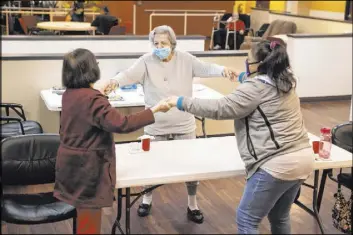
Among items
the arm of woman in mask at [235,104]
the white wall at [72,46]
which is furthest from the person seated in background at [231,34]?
the arm of woman in mask at [235,104]

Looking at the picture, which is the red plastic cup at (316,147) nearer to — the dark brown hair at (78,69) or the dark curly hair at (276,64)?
the dark curly hair at (276,64)

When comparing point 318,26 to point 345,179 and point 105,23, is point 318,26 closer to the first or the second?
point 105,23

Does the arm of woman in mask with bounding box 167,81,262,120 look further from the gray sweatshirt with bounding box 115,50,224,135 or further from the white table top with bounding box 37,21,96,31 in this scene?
the white table top with bounding box 37,21,96,31

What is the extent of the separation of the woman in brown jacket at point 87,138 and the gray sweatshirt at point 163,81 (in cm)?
90

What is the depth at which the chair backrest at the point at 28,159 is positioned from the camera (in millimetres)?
2975

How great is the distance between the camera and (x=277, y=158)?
2475mm

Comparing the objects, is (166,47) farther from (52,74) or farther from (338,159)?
(52,74)

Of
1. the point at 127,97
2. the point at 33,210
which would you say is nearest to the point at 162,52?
the point at 33,210

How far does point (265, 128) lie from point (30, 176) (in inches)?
55.1

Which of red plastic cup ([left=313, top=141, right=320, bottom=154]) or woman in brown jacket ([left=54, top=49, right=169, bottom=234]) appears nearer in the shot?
woman in brown jacket ([left=54, top=49, right=169, bottom=234])

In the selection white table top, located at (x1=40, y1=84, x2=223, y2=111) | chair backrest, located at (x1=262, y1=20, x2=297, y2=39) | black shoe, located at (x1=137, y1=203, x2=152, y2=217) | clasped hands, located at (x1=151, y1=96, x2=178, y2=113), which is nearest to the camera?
clasped hands, located at (x1=151, y1=96, x2=178, y2=113)

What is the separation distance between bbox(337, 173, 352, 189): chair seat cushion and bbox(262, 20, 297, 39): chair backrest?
6350mm

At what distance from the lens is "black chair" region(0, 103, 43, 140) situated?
4.42m

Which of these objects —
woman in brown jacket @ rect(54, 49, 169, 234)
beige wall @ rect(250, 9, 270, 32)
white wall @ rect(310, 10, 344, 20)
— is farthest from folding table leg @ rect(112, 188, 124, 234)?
white wall @ rect(310, 10, 344, 20)
